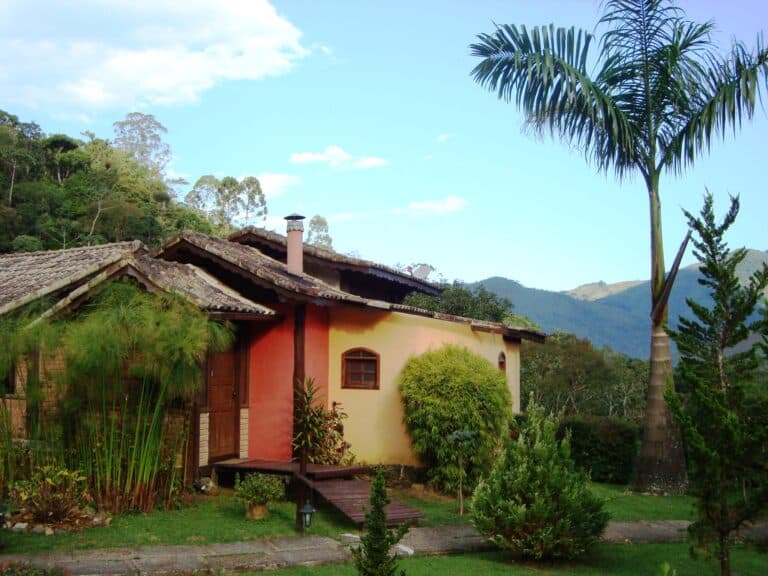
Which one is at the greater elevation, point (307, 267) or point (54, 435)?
point (307, 267)

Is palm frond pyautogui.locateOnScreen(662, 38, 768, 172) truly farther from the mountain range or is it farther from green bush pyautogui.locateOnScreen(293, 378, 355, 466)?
the mountain range

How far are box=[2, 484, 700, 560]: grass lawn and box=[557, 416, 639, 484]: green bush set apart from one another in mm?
2630

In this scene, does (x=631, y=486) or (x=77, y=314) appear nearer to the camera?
(x=77, y=314)

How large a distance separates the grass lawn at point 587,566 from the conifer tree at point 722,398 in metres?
1.46

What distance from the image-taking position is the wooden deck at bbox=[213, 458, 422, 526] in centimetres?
996

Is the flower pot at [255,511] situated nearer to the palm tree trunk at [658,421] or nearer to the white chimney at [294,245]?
the white chimney at [294,245]

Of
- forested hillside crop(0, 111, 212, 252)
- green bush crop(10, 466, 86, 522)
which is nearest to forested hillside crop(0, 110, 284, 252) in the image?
forested hillside crop(0, 111, 212, 252)

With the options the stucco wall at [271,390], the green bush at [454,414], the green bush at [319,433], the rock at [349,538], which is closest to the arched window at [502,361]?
the green bush at [454,414]

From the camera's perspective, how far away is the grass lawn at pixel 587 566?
310 inches

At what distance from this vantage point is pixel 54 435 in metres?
9.62

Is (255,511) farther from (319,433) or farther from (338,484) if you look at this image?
(319,433)

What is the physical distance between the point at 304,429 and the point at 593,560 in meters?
4.54

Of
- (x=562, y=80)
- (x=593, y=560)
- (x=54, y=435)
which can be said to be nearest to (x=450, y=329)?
(x=562, y=80)

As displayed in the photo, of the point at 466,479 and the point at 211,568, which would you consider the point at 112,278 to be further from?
the point at 466,479
